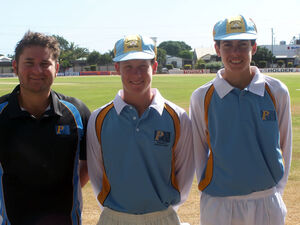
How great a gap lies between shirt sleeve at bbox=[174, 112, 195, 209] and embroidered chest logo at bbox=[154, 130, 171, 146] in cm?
16

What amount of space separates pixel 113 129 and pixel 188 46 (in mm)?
166687

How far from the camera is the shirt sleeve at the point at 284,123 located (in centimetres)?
325

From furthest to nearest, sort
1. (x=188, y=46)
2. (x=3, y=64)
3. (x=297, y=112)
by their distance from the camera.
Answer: (x=188, y=46)
(x=3, y=64)
(x=297, y=112)

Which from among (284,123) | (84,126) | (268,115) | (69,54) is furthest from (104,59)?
(268,115)

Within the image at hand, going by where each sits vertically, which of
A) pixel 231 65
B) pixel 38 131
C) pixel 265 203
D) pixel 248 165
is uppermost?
pixel 231 65

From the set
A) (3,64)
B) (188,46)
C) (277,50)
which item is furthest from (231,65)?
(188,46)

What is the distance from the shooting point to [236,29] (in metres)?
3.27

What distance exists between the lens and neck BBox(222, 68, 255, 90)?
10.9 feet

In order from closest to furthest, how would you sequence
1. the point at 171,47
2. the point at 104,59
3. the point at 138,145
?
the point at 138,145 < the point at 104,59 < the point at 171,47

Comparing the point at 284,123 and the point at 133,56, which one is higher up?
the point at 133,56

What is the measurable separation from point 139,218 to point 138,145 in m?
0.56

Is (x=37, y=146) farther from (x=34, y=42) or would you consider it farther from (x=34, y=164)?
(x=34, y=42)

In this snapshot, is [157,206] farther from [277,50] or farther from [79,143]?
[277,50]

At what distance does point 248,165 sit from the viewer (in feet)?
10.2
